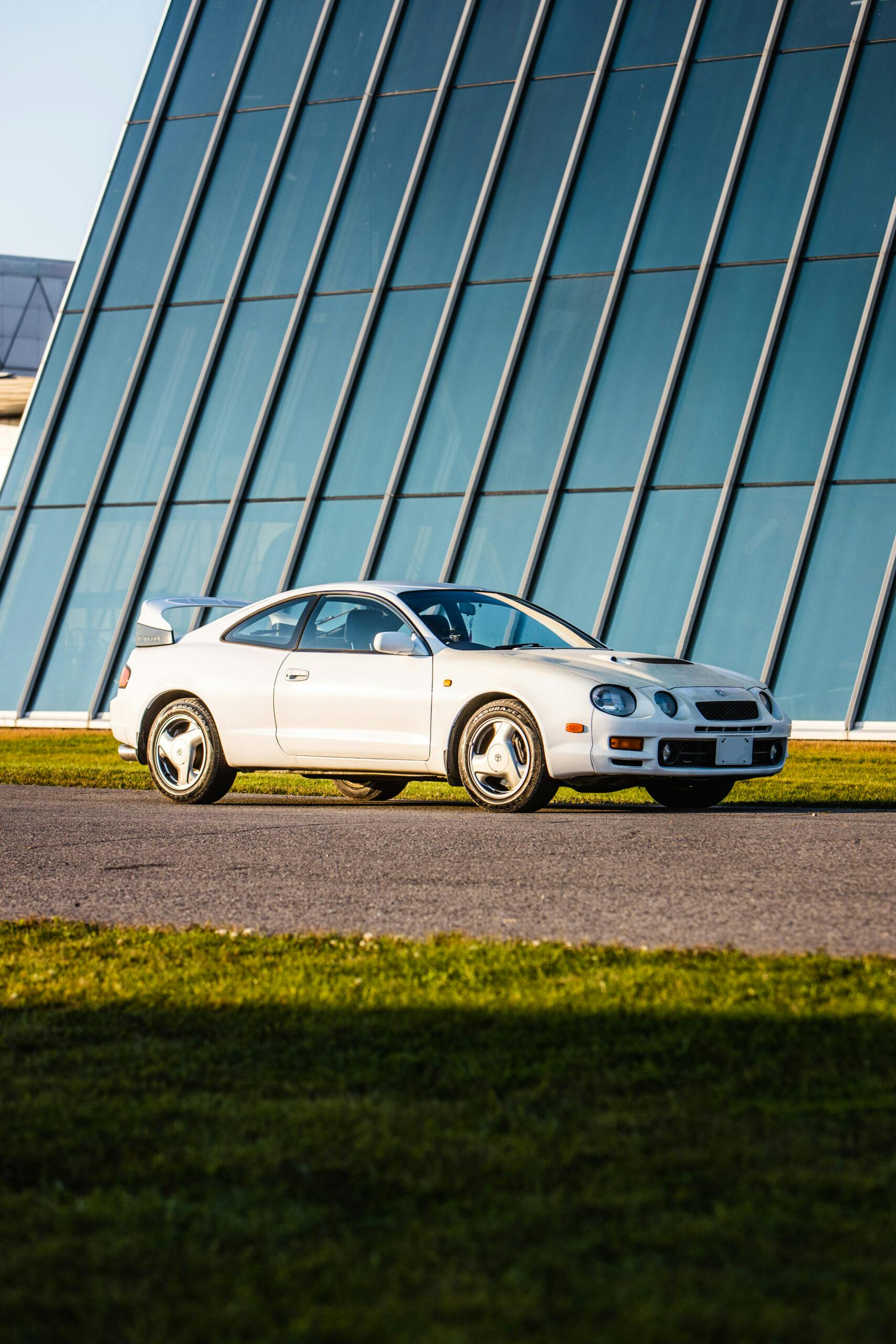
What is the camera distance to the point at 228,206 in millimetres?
23156

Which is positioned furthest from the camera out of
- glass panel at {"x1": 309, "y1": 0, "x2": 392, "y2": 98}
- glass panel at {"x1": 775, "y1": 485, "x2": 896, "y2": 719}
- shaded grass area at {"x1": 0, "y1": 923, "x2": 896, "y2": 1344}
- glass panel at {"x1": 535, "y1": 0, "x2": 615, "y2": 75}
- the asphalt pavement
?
glass panel at {"x1": 309, "y1": 0, "x2": 392, "y2": 98}

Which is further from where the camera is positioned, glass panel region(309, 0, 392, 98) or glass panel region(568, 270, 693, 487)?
glass panel region(309, 0, 392, 98)

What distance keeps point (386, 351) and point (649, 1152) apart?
19305 millimetres

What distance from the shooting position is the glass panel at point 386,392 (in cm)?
2084

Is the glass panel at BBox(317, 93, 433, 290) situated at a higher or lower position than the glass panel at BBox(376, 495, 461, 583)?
higher

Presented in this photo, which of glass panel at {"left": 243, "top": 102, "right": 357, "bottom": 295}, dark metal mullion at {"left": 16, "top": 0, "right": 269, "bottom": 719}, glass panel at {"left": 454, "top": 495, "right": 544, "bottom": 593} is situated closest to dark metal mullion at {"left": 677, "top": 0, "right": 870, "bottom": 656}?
glass panel at {"left": 454, "top": 495, "right": 544, "bottom": 593}

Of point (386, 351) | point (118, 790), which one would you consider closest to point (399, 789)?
point (118, 790)

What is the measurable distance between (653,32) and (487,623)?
13.8 metres

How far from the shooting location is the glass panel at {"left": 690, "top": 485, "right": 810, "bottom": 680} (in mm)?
18500

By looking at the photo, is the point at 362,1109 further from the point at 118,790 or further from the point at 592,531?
the point at 592,531

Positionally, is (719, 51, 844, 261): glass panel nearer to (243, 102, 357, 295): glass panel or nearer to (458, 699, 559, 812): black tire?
(243, 102, 357, 295): glass panel

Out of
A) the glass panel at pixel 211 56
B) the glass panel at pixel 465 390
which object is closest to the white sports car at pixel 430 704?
the glass panel at pixel 465 390

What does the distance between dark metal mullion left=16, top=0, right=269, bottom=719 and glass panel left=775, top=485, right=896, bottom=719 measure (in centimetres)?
973

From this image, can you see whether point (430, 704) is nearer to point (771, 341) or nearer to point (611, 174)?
point (771, 341)
